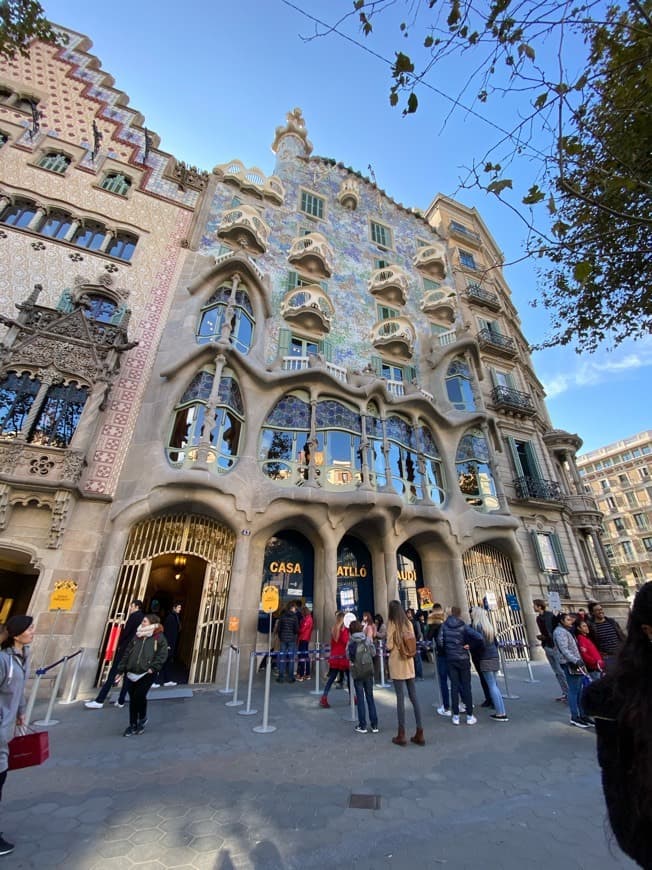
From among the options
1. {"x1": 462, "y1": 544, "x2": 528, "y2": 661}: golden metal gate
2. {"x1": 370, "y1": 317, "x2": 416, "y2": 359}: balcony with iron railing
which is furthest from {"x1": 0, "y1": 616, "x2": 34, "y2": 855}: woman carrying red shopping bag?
{"x1": 370, "y1": 317, "x2": 416, "y2": 359}: balcony with iron railing

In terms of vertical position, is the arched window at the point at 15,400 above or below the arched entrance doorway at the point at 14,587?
above

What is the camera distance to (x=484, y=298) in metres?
23.2

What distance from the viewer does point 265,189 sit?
19.6 meters

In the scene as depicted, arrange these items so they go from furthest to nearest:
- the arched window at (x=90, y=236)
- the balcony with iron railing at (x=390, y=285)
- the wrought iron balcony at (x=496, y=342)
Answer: the wrought iron balcony at (x=496, y=342), the balcony with iron railing at (x=390, y=285), the arched window at (x=90, y=236)

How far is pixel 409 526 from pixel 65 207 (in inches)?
686

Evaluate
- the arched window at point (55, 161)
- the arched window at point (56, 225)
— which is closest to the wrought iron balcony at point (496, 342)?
the arched window at point (56, 225)

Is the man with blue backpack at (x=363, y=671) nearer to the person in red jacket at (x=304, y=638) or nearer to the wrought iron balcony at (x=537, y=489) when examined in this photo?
the person in red jacket at (x=304, y=638)

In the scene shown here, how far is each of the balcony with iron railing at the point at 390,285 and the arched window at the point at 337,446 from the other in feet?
28.7

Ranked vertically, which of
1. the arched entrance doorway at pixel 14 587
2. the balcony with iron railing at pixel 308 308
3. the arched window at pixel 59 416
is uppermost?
the balcony with iron railing at pixel 308 308

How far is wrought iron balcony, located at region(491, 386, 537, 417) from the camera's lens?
19.2 metres

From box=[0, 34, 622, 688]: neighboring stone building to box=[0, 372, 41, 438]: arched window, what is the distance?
7cm

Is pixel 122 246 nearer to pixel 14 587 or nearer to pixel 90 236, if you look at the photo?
pixel 90 236

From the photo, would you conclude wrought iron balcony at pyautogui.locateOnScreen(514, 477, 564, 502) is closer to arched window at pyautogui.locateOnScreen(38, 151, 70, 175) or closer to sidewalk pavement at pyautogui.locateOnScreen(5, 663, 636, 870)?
sidewalk pavement at pyautogui.locateOnScreen(5, 663, 636, 870)

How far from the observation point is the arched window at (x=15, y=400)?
9977 mm
